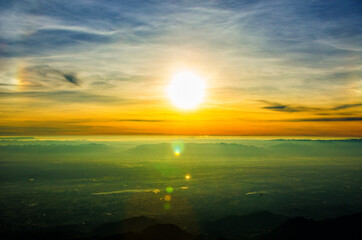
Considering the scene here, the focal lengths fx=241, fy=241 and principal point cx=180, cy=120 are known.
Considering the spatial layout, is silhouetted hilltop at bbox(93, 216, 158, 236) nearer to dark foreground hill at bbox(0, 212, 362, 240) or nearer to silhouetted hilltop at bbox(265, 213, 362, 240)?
dark foreground hill at bbox(0, 212, 362, 240)

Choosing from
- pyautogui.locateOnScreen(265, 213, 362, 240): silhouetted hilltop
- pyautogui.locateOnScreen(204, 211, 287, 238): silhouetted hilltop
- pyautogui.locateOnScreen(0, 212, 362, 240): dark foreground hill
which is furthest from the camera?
pyautogui.locateOnScreen(204, 211, 287, 238): silhouetted hilltop

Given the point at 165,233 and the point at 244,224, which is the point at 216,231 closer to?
the point at 244,224

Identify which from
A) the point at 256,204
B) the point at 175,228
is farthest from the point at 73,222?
the point at 256,204

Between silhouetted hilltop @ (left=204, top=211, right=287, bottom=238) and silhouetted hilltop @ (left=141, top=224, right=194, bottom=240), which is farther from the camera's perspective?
silhouetted hilltop @ (left=204, top=211, right=287, bottom=238)

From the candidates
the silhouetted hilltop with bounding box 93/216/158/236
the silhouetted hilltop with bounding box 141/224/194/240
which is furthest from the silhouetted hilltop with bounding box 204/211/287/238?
the silhouetted hilltop with bounding box 93/216/158/236

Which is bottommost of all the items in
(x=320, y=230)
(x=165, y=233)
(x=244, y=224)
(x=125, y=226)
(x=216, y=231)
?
(x=244, y=224)

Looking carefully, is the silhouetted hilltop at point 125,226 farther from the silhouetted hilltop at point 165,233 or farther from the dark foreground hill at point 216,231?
the silhouetted hilltop at point 165,233

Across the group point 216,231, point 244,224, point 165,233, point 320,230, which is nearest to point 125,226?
point 165,233

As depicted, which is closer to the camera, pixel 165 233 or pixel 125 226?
pixel 165 233
